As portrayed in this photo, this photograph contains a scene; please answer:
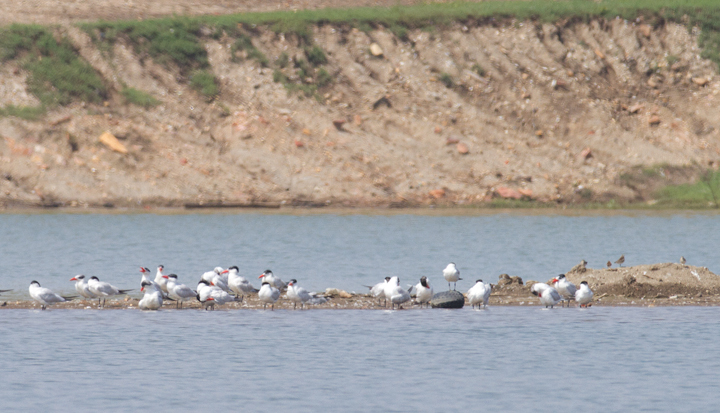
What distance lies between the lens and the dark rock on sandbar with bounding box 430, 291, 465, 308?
88.1 feet

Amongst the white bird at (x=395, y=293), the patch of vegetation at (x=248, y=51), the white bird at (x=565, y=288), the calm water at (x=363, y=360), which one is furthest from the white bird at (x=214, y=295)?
the patch of vegetation at (x=248, y=51)

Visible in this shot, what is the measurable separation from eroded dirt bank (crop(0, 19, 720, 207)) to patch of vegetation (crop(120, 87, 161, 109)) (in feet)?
1.12

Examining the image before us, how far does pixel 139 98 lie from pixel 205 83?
12.8ft

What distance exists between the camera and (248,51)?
215 feet

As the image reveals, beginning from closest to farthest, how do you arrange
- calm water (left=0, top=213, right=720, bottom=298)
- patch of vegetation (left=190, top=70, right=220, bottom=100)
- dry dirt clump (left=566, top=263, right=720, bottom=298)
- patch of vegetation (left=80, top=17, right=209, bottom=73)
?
dry dirt clump (left=566, top=263, right=720, bottom=298), calm water (left=0, top=213, right=720, bottom=298), patch of vegetation (left=190, top=70, right=220, bottom=100), patch of vegetation (left=80, top=17, right=209, bottom=73)

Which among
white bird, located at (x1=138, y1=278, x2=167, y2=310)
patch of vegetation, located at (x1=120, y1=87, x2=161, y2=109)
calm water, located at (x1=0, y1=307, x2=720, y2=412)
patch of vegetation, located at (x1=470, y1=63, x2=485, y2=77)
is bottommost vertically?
calm water, located at (x1=0, y1=307, x2=720, y2=412)

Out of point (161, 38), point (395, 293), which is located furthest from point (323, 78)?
point (395, 293)

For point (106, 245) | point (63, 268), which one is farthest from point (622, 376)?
point (106, 245)

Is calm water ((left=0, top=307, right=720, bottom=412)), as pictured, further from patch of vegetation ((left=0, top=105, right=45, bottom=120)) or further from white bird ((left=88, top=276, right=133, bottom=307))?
patch of vegetation ((left=0, top=105, right=45, bottom=120))

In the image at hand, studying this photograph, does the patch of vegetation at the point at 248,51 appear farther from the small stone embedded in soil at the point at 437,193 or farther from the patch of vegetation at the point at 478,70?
the small stone embedded in soil at the point at 437,193

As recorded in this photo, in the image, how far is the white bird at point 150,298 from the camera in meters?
26.1

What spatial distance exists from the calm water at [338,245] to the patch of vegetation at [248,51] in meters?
11.3

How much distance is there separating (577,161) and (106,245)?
2731 cm

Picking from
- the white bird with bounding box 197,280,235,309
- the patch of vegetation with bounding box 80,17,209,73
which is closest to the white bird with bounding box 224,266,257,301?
the white bird with bounding box 197,280,235,309
